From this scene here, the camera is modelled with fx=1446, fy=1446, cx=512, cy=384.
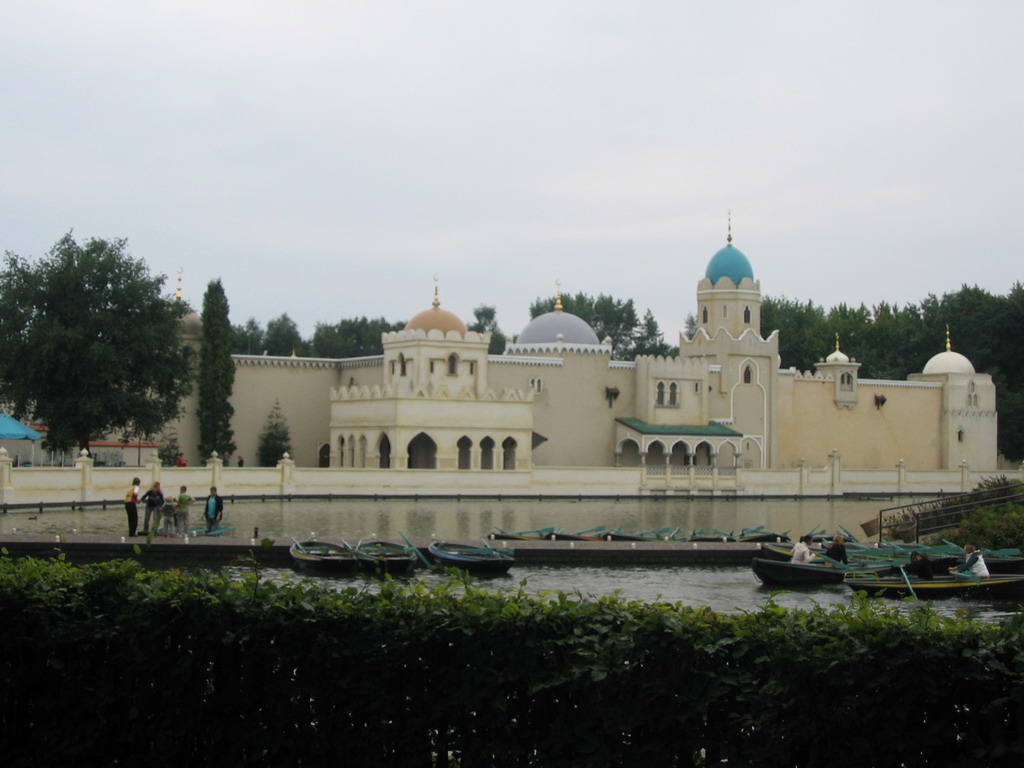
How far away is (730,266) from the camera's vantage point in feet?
204

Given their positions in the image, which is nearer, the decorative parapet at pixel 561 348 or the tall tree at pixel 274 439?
the tall tree at pixel 274 439

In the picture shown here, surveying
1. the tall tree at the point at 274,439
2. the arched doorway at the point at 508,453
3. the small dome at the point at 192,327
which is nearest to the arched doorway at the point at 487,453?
the arched doorway at the point at 508,453

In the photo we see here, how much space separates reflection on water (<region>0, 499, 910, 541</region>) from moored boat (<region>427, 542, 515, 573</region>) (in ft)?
18.9

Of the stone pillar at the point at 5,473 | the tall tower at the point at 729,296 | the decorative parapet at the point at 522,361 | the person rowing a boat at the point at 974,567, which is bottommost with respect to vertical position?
the person rowing a boat at the point at 974,567

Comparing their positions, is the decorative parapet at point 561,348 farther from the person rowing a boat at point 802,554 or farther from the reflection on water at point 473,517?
the person rowing a boat at point 802,554

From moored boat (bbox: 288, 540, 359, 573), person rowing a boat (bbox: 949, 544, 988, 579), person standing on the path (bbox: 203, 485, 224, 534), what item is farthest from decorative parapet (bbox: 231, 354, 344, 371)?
person rowing a boat (bbox: 949, 544, 988, 579)

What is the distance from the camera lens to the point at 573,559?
27.5 m

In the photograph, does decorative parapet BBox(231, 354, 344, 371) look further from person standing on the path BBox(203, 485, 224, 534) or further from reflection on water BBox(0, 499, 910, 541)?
person standing on the path BBox(203, 485, 224, 534)

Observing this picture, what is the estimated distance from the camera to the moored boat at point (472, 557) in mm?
24391

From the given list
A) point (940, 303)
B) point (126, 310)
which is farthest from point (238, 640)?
point (940, 303)

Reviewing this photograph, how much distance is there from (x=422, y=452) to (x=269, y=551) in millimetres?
27679

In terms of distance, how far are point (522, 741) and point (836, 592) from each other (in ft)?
55.9

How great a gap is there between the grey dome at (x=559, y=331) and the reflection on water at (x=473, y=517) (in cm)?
1165

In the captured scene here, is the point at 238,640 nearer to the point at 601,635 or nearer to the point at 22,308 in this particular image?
the point at 601,635
